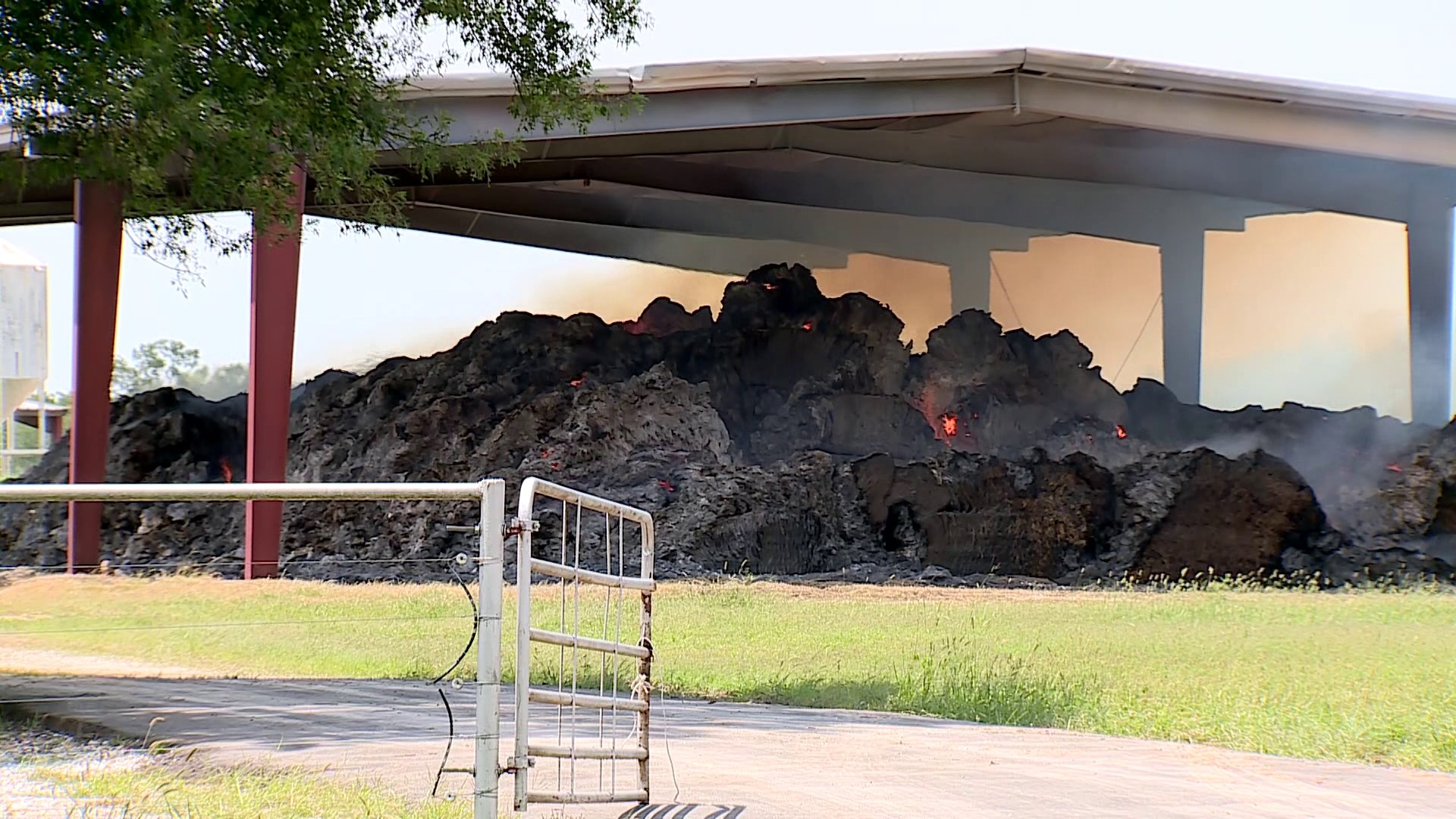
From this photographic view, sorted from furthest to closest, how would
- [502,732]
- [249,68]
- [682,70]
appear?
1. [682,70]
2. [249,68]
3. [502,732]

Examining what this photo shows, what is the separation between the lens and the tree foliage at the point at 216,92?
32.8 ft

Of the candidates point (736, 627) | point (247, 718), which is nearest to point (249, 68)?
point (247, 718)

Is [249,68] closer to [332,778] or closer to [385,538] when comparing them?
[332,778]

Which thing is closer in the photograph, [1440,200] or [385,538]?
[385,538]

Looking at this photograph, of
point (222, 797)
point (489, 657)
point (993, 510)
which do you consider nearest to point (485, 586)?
point (489, 657)

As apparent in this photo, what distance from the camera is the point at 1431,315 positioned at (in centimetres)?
2914

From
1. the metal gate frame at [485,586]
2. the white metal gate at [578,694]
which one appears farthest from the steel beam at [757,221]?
the metal gate frame at [485,586]

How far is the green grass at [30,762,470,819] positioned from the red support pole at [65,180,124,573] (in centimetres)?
1685

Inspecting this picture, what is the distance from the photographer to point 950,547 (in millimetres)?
25688

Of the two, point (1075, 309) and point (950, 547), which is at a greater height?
point (1075, 309)

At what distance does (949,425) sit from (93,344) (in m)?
17.3

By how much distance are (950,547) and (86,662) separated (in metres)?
20.6

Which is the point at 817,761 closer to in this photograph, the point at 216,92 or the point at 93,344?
the point at 216,92

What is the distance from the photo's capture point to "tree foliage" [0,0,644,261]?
10.0m
